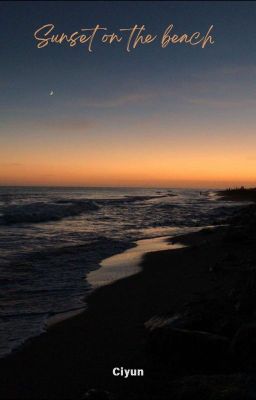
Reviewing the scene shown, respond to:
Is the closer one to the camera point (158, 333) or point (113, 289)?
point (158, 333)

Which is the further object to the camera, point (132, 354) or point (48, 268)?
point (48, 268)

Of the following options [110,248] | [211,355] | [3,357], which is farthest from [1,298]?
[110,248]

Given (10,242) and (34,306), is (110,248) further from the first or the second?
(34,306)

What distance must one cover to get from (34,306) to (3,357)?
2211 mm

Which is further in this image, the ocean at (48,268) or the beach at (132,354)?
the ocean at (48,268)

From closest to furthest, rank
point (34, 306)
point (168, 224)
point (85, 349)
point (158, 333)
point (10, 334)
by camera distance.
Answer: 1. point (158, 333)
2. point (85, 349)
3. point (10, 334)
4. point (34, 306)
5. point (168, 224)

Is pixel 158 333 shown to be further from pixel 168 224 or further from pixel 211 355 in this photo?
pixel 168 224

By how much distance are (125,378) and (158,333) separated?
0.67m

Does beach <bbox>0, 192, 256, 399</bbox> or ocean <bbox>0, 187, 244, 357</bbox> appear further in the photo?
ocean <bbox>0, 187, 244, 357</bbox>

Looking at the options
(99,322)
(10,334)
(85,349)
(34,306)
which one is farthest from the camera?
(34,306)

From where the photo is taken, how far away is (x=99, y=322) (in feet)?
20.4

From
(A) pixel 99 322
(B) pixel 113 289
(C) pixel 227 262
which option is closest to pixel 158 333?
(A) pixel 99 322

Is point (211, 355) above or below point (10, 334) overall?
above

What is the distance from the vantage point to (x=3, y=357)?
4941 millimetres
